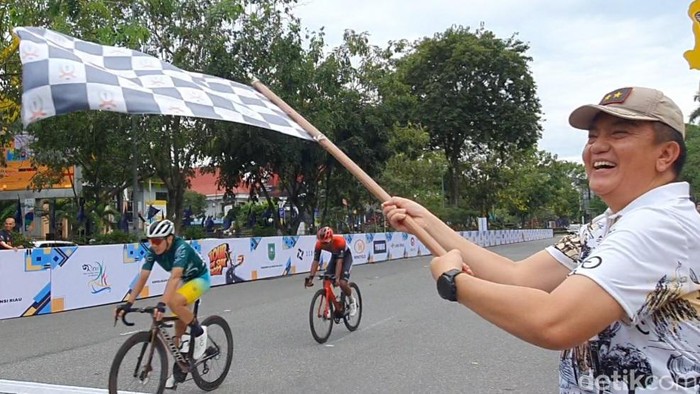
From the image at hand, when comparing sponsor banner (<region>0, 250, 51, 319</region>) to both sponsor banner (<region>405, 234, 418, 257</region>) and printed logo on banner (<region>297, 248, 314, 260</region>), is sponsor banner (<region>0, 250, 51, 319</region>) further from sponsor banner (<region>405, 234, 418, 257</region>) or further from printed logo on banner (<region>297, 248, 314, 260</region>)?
sponsor banner (<region>405, 234, 418, 257</region>)

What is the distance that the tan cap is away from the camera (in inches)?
74.5

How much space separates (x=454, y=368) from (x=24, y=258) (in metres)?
9.67

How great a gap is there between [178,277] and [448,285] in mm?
5024

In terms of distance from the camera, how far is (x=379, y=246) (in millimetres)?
29562

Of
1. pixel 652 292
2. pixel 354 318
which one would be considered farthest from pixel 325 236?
pixel 652 292

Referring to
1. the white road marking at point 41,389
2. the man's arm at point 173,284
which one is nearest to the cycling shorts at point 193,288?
the man's arm at point 173,284

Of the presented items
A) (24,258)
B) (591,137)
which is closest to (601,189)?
(591,137)

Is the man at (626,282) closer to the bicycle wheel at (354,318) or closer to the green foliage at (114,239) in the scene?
the bicycle wheel at (354,318)

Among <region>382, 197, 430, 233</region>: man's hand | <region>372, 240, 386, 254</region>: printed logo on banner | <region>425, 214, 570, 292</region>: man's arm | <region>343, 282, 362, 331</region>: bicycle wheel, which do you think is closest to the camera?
<region>425, 214, 570, 292</region>: man's arm

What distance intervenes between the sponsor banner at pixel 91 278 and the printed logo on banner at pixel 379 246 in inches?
581

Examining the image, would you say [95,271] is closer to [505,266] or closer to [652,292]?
[505,266]

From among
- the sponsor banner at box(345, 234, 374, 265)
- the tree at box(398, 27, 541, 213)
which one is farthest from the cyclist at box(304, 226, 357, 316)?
the tree at box(398, 27, 541, 213)

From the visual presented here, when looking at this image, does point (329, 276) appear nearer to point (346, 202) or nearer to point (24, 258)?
point (24, 258)

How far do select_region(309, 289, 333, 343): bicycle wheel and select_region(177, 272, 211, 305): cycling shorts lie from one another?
9.15ft
